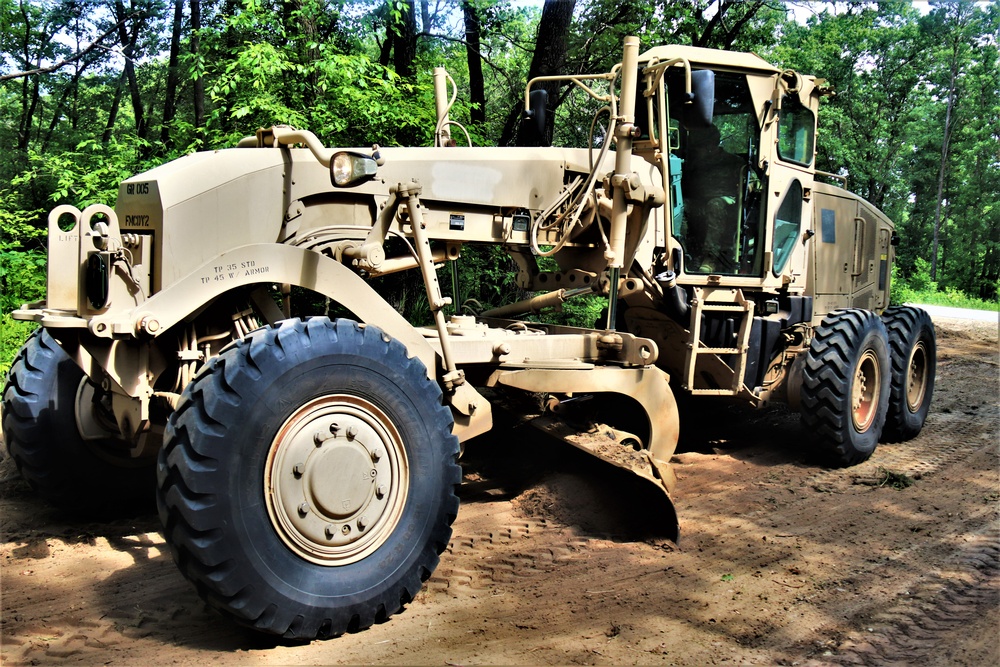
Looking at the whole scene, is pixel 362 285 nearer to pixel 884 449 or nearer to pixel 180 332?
pixel 180 332

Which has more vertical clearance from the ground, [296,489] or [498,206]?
[498,206]

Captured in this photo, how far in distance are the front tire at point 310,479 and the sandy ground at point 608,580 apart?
0.24 meters

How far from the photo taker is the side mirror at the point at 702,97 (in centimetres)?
561

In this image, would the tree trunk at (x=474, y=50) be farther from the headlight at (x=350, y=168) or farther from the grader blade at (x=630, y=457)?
the headlight at (x=350, y=168)

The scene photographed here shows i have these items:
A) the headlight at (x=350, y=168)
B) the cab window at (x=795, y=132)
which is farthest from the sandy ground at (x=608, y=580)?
the cab window at (x=795, y=132)

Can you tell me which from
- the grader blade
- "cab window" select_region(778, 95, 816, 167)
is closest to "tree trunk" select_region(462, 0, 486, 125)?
"cab window" select_region(778, 95, 816, 167)

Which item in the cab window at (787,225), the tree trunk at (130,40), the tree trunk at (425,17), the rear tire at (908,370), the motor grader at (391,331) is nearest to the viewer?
the motor grader at (391,331)

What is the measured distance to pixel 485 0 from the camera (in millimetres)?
12023

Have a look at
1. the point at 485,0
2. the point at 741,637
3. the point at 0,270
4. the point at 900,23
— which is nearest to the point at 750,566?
the point at 741,637

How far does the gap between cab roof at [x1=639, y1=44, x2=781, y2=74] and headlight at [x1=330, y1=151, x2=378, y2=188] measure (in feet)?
8.87

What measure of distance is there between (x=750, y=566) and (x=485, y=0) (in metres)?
9.52

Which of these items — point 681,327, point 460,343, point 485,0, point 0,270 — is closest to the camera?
point 460,343

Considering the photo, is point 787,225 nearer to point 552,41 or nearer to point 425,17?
point 552,41

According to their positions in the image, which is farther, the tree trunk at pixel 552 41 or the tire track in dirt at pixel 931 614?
the tree trunk at pixel 552 41
